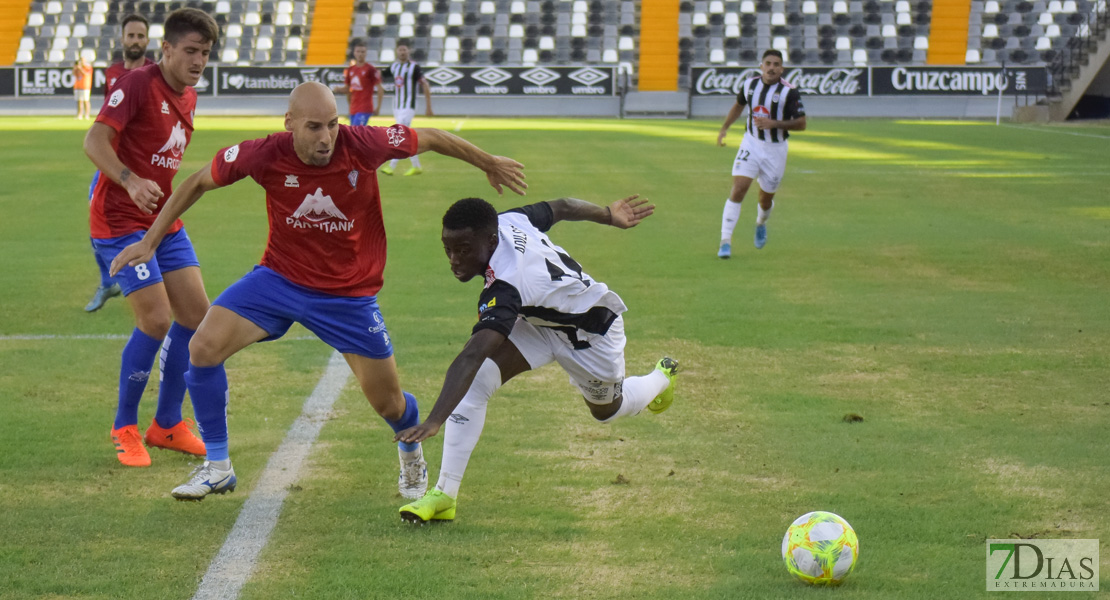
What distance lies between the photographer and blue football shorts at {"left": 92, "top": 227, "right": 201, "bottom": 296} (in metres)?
6.06

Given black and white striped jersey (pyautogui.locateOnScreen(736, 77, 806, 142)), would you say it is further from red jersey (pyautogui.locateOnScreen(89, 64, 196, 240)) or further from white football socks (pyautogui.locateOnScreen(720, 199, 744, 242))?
red jersey (pyautogui.locateOnScreen(89, 64, 196, 240))

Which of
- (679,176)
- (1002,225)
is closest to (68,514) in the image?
(1002,225)

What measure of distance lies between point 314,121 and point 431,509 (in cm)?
166

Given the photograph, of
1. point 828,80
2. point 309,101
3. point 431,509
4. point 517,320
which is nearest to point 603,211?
point 517,320

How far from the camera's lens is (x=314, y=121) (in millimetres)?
4961

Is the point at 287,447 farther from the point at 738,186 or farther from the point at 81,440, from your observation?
the point at 738,186

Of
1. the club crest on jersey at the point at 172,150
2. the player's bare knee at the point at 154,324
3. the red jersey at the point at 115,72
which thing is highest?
the red jersey at the point at 115,72

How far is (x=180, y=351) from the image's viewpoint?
243 inches

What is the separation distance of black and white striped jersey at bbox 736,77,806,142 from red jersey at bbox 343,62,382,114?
11.4 meters

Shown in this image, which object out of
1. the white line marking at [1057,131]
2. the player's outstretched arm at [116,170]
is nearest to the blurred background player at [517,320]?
the player's outstretched arm at [116,170]

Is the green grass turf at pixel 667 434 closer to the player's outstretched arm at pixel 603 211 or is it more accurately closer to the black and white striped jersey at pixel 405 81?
the player's outstretched arm at pixel 603 211

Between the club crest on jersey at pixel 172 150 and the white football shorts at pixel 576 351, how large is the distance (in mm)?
2171

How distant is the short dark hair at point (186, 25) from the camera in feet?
19.1

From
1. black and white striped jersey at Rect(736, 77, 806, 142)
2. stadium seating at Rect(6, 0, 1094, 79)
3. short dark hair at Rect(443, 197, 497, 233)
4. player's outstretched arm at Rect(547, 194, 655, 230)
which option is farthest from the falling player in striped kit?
A: stadium seating at Rect(6, 0, 1094, 79)
